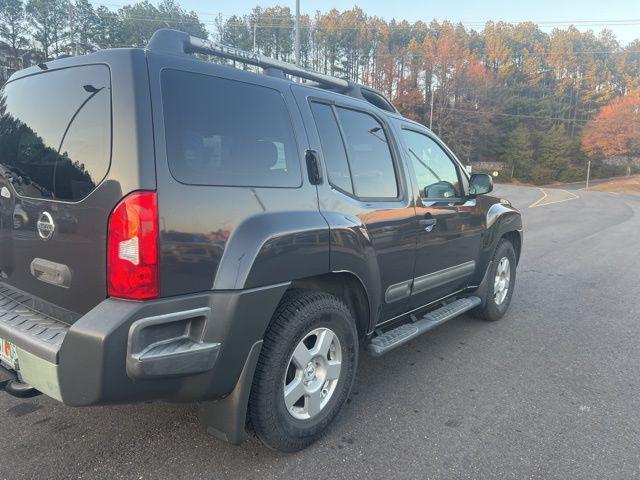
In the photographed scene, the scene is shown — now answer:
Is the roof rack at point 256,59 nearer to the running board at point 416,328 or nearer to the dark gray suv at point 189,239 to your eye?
the dark gray suv at point 189,239

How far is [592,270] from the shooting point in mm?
7637

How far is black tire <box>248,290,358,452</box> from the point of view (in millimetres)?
2326

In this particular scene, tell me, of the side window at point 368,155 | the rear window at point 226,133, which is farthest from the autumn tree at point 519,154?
the rear window at point 226,133

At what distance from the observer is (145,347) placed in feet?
6.28

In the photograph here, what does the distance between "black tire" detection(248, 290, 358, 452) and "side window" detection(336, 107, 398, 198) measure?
79 centimetres

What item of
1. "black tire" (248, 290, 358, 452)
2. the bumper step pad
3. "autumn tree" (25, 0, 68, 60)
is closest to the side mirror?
"black tire" (248, 290, 358, 452)

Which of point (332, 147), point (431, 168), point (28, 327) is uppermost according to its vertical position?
point (332, 147)

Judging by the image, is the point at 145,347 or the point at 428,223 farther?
the point at 428,223

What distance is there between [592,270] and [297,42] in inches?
435

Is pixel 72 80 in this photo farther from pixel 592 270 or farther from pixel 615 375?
pixel 592 270

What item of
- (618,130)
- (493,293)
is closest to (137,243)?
(493,293)

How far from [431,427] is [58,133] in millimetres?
2583

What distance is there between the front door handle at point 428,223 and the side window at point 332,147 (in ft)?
2.60

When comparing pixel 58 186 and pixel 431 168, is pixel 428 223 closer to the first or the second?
pixel 431 168
